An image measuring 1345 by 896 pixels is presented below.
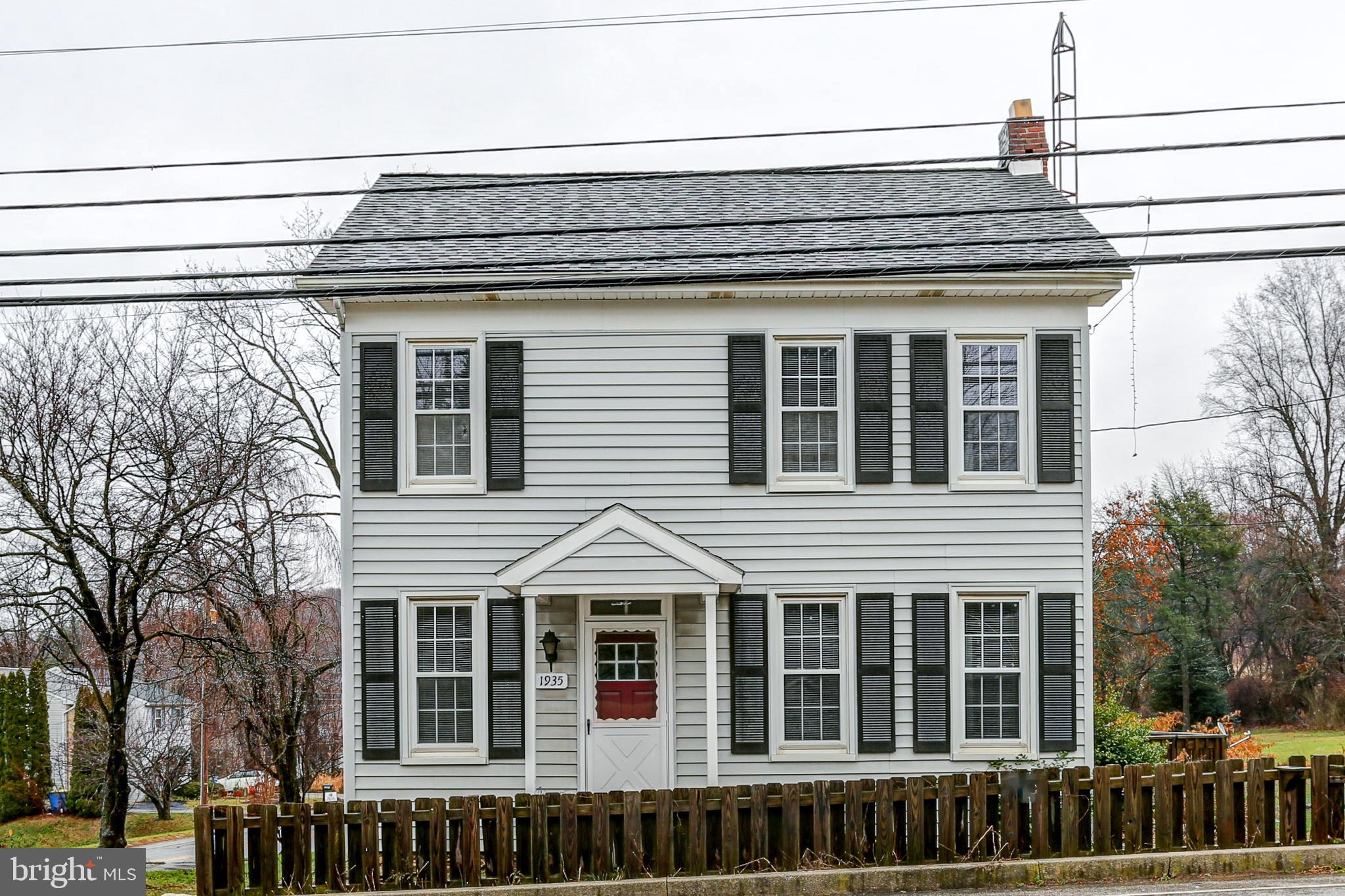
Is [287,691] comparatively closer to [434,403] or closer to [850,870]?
[434,403]

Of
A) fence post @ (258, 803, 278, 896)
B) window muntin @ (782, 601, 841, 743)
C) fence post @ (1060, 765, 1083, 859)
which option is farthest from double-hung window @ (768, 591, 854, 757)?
fence post @ (258, 803, 278, 896)

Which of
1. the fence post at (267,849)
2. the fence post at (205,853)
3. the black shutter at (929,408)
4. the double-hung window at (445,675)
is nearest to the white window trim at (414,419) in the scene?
the double-hung window at (445,675)

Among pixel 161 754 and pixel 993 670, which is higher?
pixel 993 670

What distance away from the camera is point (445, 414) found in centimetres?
1229

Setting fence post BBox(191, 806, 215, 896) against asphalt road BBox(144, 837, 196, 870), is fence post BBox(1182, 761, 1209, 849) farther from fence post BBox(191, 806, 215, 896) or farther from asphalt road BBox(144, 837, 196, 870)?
asphalt road BBox(144, 837, 196, 870)

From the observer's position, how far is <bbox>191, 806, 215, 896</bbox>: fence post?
9.32 m

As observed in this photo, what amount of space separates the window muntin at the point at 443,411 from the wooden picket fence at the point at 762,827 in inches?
150

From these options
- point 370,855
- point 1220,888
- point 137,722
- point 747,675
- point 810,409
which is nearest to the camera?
point 1220,888

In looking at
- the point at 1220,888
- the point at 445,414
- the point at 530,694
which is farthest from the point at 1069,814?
the point at 445,414

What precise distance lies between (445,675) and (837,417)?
509cm

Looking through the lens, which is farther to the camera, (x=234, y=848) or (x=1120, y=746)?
(x=1120, y=746)

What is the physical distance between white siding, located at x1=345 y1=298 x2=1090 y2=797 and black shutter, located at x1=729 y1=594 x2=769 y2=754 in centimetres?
15

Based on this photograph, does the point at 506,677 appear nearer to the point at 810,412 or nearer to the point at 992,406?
the point at 810,412

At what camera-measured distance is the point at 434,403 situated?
12312 millimetres
